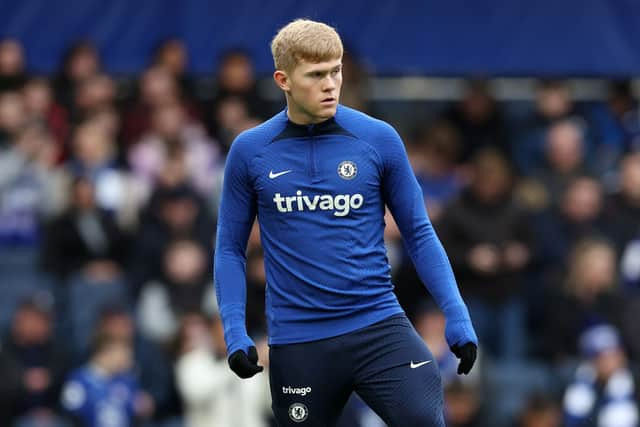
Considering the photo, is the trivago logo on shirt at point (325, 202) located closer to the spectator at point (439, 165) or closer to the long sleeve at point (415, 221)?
the long sleeve at point (415, 221)

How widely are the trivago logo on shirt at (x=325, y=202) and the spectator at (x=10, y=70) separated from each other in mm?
7230

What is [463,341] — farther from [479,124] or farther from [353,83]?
[479,124]

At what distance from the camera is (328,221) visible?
18.3ft

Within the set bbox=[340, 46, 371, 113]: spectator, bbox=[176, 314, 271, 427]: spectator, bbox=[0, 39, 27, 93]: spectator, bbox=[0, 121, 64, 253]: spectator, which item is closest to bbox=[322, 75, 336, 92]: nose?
bbox=[176, 314, 271, 427]: spectator

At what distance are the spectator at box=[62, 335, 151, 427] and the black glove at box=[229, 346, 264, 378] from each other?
17.3ft

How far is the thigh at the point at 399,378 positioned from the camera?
18.1 feet

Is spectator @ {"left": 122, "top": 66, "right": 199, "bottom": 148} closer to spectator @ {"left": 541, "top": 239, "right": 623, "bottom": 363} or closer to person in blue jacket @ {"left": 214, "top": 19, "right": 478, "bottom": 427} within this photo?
spectator @ {"left": 541, "top": 239, "right": 623, "bottom": 363}

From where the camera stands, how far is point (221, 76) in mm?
12461

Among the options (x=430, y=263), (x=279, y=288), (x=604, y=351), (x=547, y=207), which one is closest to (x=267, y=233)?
(x=279, y=288)

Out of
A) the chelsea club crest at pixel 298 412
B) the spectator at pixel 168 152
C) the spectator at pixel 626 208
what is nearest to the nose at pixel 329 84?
the chelsea club crest at pixel 298 412

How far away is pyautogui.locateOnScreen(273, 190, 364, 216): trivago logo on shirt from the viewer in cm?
557

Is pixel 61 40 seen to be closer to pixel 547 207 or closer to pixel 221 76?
pixel 221 76

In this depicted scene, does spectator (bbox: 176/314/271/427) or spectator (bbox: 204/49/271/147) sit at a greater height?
Result: spectator (bbox: 204/49/271/147)

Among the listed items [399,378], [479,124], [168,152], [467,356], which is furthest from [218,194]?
[467,356]
